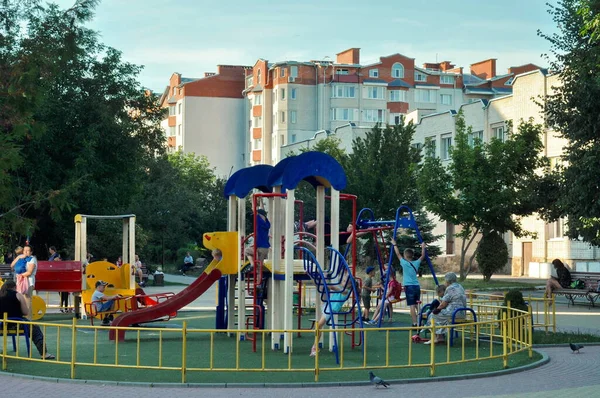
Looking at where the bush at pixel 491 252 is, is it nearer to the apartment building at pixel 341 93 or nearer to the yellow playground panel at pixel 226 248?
the yellow playground panel at pixel 226 248

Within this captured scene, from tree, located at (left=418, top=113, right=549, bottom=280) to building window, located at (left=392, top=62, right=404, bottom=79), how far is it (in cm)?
6087

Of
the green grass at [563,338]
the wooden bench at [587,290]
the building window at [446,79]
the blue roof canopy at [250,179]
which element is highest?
the building window at [446,79]

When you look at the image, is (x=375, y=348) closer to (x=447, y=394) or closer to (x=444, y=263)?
(x=447, y=394)

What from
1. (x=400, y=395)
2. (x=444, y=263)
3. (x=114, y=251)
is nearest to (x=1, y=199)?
(x=400, y=395)

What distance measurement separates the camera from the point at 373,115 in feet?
329

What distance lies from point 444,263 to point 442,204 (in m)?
21.6

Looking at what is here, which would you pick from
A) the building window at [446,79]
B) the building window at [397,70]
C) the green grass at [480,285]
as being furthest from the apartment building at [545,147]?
the building window at [446,79]

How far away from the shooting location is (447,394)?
1247cm

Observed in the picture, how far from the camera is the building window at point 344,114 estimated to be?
98938 millimetres

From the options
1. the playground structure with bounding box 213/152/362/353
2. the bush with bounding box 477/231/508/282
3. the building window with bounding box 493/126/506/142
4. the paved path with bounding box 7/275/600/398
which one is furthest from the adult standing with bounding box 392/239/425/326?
the building window with bounding box 493/126/506/142

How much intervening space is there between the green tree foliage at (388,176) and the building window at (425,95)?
55233mm

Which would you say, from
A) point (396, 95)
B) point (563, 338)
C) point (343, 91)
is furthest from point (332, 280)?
point (396, 95)

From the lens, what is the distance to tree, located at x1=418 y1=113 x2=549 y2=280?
39.9m

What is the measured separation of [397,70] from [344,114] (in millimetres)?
8048
